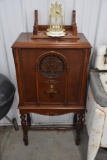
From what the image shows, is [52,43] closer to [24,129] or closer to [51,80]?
[51,80]

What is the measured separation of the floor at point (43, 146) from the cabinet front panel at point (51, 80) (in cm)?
60

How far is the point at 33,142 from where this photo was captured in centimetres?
167

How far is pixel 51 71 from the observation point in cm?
114

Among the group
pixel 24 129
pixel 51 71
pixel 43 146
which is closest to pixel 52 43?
pixel 51 71

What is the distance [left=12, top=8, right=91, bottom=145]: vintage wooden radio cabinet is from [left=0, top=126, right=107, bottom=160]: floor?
0.50m

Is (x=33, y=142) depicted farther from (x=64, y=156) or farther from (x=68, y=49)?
(x=68, y=49)

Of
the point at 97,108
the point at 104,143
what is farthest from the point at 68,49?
the point at 104,143

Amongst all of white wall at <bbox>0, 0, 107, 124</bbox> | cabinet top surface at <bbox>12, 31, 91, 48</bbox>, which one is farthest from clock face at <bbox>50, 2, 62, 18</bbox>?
cabinet top surface at <bbox>12, 31, 91, 48</bbox>

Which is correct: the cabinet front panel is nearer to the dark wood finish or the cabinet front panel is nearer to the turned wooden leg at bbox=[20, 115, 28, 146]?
the dark wood finish

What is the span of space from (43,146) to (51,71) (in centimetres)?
90

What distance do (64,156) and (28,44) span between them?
3.69 ft

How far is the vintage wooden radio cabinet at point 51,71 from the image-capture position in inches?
41.6

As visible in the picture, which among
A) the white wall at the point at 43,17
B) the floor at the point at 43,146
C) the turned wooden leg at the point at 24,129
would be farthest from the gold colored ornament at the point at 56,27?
the floor at the point at 43,146

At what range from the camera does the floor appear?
1.52m
